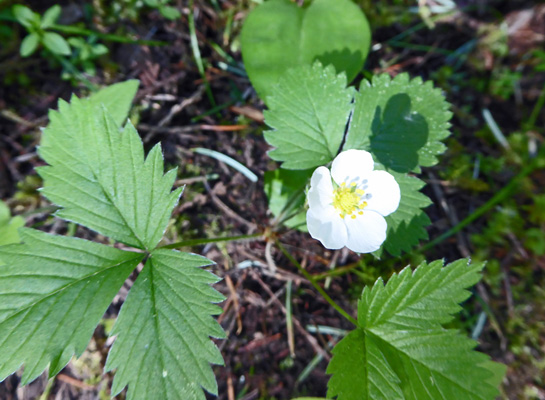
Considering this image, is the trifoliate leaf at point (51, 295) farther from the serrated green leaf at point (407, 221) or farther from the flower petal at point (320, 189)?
the serrated green leaf at point (407, 221)

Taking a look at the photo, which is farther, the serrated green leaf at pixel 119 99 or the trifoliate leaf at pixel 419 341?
the serrated green leaf at pixel 119 99

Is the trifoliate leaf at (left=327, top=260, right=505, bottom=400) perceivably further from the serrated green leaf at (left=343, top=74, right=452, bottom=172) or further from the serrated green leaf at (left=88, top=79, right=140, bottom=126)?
the serrated green leaf at (left=88, top=79, right=140, bottom=126)

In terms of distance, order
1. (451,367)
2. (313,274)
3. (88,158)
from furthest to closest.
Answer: (313,274) → (88,158) → (451,367)

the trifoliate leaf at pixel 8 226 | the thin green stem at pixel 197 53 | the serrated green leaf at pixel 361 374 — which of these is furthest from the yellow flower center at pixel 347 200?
the trifoliate leaf at pixel 8 226

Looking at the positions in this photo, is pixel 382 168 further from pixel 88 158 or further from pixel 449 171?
pixel 88 158

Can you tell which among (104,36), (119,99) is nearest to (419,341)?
(119,99)

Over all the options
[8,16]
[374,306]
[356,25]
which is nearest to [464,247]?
[374,306]

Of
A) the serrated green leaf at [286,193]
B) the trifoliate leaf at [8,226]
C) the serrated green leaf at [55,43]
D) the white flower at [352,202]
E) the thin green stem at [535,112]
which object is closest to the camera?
the white flower at [352,202]
